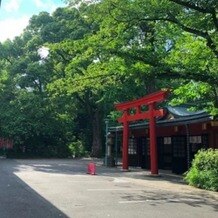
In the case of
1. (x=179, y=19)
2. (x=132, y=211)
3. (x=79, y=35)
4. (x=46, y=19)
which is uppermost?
(x=46, y=19)

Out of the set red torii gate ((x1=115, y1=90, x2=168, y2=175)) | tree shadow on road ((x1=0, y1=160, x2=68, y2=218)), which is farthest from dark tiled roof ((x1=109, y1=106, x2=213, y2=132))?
tree shadow on road ((x1=0, y1=160, x2=68, y2=218))

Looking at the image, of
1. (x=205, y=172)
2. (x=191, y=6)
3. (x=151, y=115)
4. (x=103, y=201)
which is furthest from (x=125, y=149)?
(x=103, y=201)

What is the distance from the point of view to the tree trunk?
151 feet

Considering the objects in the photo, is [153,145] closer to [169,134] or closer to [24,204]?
[169,134]

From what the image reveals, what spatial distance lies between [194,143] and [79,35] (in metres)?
22.4

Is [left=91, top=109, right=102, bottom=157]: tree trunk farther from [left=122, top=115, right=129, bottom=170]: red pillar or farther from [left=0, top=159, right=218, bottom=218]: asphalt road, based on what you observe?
[left=0, top=159, right=218, bottom=218]: asphalt road

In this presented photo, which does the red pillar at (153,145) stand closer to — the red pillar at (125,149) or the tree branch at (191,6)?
the red pillar at (125,149)

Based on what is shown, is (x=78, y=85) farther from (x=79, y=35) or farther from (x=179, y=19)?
(x=79, y=35)

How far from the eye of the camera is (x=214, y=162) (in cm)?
1603

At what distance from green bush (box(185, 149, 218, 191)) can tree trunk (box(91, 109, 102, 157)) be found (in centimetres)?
2883

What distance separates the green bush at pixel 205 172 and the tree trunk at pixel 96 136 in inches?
1135

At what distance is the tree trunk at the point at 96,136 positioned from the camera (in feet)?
151

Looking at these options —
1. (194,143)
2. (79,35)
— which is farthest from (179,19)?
(79,35)

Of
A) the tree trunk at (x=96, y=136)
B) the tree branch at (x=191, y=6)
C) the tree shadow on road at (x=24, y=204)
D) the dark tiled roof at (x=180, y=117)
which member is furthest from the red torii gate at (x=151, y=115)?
the tree trunk at (x=96, y=136)
